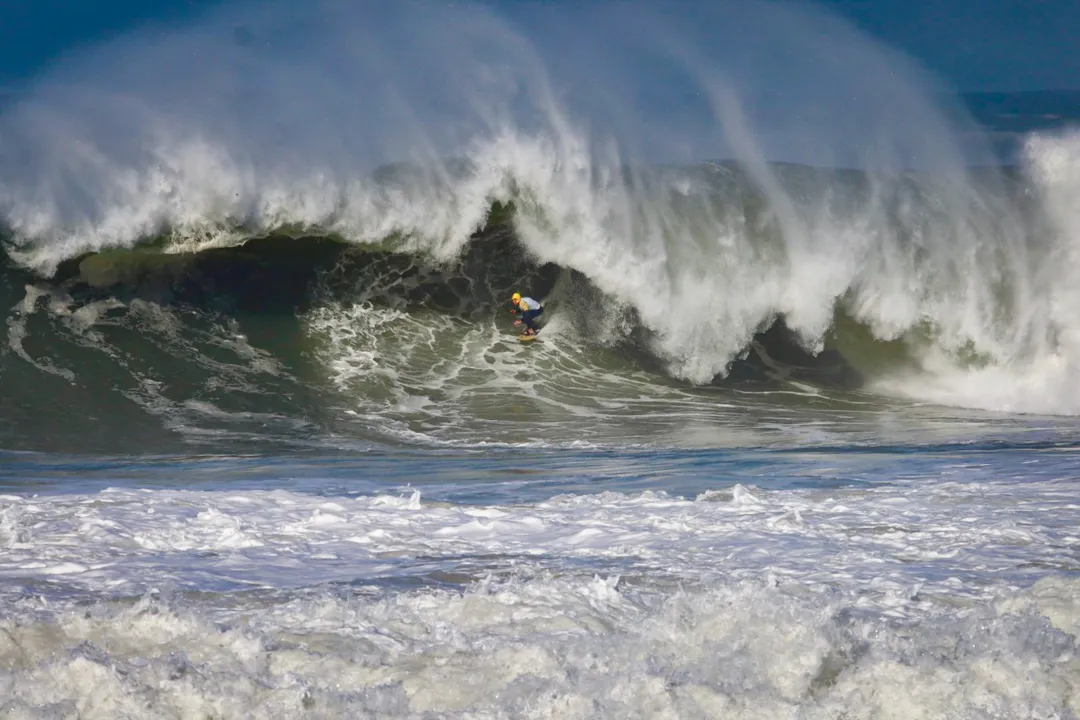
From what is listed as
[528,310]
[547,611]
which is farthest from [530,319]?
[547,611]

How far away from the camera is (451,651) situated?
3.05 m

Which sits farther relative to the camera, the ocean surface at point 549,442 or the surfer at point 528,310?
the surfer at point 528,310

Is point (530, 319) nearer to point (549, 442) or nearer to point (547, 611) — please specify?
point (549, 442)

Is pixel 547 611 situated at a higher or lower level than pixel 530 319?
lower

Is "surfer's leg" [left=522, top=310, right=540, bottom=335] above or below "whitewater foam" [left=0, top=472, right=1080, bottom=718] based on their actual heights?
above

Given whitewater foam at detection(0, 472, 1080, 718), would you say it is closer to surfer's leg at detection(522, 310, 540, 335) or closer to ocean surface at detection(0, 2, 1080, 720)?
ocean surface at detection(0, 2, 1080, 720)

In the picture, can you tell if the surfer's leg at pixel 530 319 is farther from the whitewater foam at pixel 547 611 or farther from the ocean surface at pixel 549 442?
the whitewater foam at pixel 547 611

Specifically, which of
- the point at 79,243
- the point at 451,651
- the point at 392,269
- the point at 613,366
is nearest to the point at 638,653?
the point at 451,651

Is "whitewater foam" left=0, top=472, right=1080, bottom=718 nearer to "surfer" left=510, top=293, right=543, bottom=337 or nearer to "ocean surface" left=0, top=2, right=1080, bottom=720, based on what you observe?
"ocean surface" left=0, top=2, right=1080, bottom=720

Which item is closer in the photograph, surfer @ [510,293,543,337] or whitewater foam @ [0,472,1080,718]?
whitewater foam @ [0,472,1080,718]

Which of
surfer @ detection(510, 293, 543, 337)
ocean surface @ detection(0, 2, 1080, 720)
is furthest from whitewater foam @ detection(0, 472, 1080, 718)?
surfer @ detection(510, 293, 543, 337)

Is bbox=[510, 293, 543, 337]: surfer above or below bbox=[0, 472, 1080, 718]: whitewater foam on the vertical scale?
above

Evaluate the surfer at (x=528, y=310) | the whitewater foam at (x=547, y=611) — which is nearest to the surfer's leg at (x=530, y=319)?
the surfer at (x=528, y=310)

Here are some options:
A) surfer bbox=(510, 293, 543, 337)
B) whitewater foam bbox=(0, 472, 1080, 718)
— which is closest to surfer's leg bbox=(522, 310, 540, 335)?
surfer bbox=(510, 293, 543, 337)
